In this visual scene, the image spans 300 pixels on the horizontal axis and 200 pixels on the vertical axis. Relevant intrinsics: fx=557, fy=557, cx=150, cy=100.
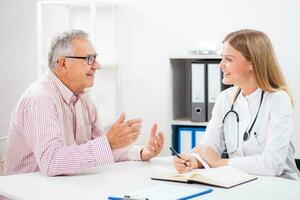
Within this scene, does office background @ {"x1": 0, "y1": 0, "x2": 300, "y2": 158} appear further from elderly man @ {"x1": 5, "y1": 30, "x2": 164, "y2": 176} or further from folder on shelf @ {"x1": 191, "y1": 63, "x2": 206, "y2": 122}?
elderly man @ {"x1": 5, "y1": 30, "x2": 164, "y2": 176}

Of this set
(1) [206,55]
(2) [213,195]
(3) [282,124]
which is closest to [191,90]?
(1) [206,55]

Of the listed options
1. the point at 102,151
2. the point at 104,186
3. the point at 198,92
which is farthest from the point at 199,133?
the point at 104,186

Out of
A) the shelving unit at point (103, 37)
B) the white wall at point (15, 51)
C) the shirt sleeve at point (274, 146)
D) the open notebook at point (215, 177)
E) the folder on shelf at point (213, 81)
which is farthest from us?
the white wall at point (15, 51)

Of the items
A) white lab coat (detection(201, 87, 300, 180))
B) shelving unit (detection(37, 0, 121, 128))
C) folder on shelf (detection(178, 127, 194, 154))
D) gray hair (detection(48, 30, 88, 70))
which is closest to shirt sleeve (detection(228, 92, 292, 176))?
white lab coat (detection(201, 87, 300, 180))

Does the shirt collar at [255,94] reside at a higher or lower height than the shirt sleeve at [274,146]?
higher

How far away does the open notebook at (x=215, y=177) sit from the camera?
2.08 meters

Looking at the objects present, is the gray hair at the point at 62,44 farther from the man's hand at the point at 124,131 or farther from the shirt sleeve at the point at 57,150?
the man's hand at the point at 124,131

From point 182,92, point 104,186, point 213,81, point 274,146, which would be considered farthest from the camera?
point 182,92

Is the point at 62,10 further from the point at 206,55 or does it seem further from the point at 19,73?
the point at 206,55

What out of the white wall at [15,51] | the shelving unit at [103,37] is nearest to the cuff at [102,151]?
the shelving unit at [103,37]

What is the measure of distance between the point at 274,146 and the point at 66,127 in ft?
3.05

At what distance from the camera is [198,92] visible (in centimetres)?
353

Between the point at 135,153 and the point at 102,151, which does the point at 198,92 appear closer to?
the point at 135,153

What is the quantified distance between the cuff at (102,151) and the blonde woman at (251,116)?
38 cm
